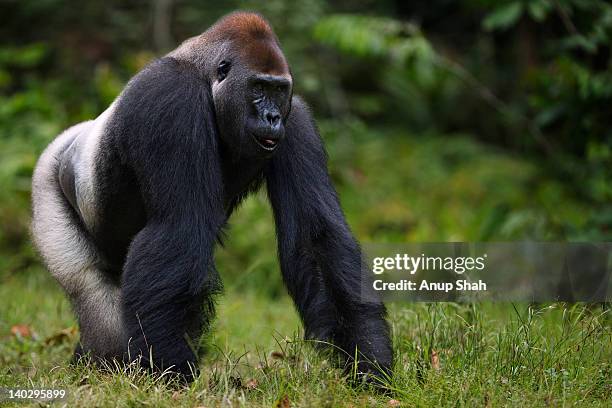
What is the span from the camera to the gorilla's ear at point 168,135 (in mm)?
3561

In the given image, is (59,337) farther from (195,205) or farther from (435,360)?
(435,360)

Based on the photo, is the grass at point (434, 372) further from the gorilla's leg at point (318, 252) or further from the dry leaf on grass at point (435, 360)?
the gorilla's leg at point (318, 252)

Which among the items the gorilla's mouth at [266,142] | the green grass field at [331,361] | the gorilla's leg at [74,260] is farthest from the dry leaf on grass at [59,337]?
the gorilla's mouth at [266,142]

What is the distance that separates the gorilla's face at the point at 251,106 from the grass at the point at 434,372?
932 mm

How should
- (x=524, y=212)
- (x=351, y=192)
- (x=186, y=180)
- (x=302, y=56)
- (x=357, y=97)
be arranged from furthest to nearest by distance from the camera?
(x=357, y=97)
(x=302, y=56)
(x=351, y=192)
(x=524, y=212)
(x=186, y=180)

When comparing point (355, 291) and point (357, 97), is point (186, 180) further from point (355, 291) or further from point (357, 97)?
point (357, 97)

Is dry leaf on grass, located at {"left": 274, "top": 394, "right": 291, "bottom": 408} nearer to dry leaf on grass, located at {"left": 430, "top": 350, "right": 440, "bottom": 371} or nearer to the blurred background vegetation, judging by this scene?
dry leaf on grass, located at {"left": 430, "top": 350, "right": 440, "bottom": 371}

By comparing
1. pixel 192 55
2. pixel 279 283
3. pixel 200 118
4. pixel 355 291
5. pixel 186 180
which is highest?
pixel 192 55

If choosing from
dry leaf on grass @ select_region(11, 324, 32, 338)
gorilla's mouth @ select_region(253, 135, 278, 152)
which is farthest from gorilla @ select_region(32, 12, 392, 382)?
dry leaf on grass @ select_region(11, 324, 32, 338)

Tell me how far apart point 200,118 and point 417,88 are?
28.9 feet

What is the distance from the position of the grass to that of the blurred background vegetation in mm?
1592

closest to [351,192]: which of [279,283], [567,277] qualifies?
[279,283]

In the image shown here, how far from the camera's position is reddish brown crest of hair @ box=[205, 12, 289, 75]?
3.80m

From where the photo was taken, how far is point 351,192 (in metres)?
9.29
